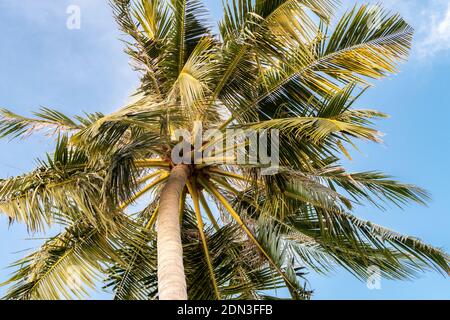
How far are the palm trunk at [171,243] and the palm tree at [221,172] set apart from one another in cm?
2

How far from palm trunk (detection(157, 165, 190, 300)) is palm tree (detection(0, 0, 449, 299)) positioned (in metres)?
0.02

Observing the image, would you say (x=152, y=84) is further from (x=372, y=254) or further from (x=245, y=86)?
(x=372, y=254)

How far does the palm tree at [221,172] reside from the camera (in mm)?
7242

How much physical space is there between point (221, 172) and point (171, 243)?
185cm

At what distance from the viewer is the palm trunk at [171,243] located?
257 inches

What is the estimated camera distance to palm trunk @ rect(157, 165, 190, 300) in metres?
6.52

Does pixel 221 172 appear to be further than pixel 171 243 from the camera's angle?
Yes

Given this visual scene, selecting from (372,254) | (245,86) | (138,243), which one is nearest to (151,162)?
(138,243)

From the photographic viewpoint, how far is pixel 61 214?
314 inches

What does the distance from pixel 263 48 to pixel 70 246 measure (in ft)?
12.4

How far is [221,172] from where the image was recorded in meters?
8.67

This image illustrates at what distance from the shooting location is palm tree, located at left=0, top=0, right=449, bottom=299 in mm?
7242

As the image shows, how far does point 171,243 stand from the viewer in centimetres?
710
